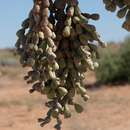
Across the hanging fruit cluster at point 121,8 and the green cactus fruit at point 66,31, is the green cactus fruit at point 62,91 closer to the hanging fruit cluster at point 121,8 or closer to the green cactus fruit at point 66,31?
the green cactus fruit at point 66,31

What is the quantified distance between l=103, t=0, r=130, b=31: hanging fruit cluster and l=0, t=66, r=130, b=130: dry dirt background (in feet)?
56.9

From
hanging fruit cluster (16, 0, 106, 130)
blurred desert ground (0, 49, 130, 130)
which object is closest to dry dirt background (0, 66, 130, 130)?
blurred desert ground (0, 49, 130, 130)

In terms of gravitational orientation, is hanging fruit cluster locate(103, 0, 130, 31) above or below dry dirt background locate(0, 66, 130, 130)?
below

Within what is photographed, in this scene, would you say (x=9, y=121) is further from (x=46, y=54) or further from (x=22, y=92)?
(x=46, y=54)

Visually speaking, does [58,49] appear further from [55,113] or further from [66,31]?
[55,113]

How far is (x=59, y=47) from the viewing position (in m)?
2.64

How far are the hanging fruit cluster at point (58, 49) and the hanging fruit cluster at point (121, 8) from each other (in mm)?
151

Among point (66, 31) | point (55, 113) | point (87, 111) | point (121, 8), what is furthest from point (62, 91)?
point (87, 111)

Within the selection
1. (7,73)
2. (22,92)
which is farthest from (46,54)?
(7,73)

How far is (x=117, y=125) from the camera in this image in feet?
70.5

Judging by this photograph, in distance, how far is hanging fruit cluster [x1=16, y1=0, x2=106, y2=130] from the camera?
96.0 inches

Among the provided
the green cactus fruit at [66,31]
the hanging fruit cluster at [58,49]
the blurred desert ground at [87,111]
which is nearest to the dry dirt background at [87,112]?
the blurred desert ground at [87,111]

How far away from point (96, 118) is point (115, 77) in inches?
603

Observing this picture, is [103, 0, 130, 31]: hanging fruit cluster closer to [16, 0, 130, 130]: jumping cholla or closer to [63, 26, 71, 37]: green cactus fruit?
[16, 0, 130, 130]: jumping cholla
